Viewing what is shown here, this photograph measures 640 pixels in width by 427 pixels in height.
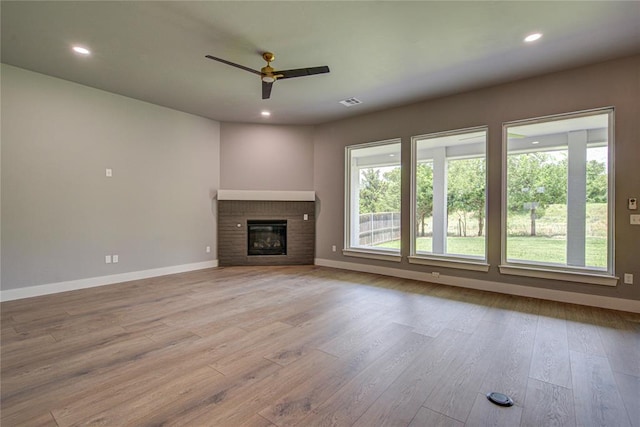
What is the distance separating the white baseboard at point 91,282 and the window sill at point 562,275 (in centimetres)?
551

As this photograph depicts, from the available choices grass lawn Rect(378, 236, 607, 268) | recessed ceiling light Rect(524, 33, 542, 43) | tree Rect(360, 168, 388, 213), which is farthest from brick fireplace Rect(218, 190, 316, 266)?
recessed ceiling light Rect(524, 33, 542, 43)

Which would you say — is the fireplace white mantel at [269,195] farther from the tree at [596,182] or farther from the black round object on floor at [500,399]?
the black round object on floor at [500,399]

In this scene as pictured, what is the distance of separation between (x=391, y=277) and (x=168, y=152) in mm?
4791

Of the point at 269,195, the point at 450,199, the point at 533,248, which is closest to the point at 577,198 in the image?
the point at 533,248

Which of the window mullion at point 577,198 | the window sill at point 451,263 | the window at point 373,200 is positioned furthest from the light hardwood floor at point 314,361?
the window at point 373,200

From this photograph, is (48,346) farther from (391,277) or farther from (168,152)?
(391,277)

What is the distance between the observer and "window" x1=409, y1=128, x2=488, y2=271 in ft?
15.5

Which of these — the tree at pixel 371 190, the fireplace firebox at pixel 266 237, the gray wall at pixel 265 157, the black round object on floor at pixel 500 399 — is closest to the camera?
the black round object on floor at pixel 500 399

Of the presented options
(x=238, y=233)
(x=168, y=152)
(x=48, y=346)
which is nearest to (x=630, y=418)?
(x=48, y=346)

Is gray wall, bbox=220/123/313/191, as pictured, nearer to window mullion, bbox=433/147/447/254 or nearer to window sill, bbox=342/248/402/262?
window sill, bbox=342/248/402/262

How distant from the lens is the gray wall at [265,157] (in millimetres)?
6363

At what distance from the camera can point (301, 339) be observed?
2746 millimetres

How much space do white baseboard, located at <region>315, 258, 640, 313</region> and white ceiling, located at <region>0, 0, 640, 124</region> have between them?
9.84 feet

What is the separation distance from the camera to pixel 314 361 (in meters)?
2.35
